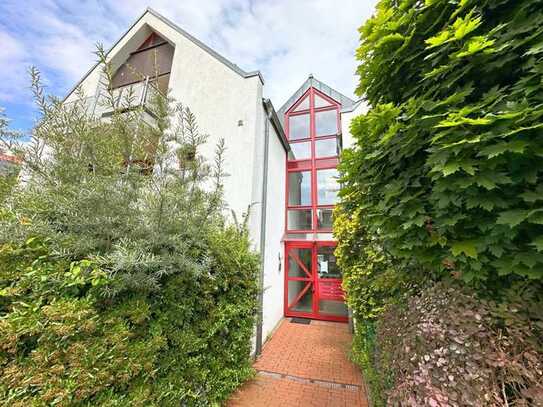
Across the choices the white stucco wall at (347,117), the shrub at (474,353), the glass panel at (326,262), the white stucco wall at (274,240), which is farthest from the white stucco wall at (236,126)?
the shrub at (474,353)

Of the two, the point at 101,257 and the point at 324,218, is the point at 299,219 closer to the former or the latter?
the point at 324,218

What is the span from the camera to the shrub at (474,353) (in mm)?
1225

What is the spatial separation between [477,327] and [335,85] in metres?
10.4

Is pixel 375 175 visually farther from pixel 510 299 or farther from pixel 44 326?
pixel 44 326

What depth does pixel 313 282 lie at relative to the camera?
780 centimetres

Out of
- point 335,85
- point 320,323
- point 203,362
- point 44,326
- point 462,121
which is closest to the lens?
point 462,121

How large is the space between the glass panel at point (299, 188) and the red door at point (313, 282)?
1.78 m

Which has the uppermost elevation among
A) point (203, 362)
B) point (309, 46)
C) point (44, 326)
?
point (309, 46)

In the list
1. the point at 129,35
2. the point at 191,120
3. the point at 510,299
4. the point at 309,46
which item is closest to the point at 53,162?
the point at 191,120

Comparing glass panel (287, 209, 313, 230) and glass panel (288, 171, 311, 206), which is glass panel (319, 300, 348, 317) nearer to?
glass panel (287, 209, 313, 230)

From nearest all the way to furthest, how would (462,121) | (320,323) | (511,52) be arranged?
(462,121), (511,52), (320,323)

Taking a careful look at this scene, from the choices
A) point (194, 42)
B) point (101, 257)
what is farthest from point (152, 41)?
point (101, 257)

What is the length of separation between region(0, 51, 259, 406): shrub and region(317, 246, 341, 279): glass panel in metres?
5.76

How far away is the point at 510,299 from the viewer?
55.7 inches
